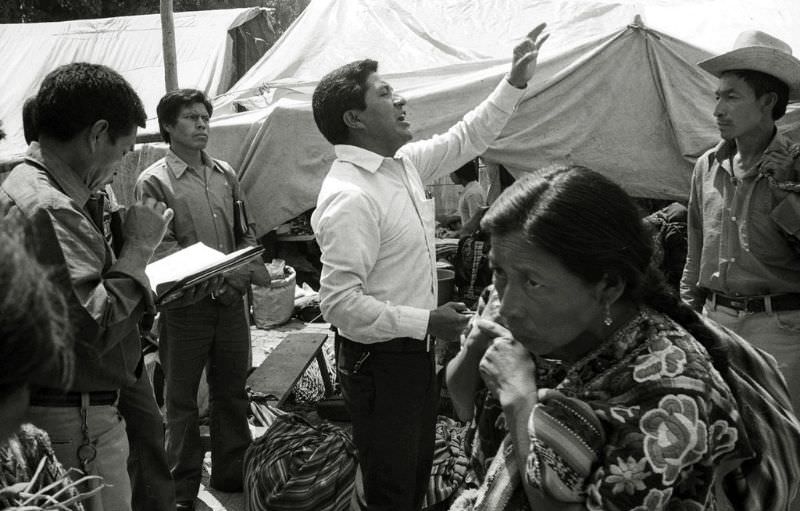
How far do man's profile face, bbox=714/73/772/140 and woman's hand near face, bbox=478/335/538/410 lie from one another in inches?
80.0

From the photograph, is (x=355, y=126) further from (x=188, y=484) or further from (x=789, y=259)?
(x=188, y=484)

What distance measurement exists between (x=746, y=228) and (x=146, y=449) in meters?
2.64

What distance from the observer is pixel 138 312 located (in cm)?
228

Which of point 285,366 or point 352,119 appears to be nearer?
point 352,119

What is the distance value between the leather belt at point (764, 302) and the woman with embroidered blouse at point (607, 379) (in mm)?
1705

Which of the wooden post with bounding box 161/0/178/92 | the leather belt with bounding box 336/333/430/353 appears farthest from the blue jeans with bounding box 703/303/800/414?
the wooden post with bounding box 161/0/178/92

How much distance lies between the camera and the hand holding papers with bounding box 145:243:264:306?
260cm

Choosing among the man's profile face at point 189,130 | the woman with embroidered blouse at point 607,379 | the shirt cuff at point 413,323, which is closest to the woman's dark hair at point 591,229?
the woman with embroidered blouse at point 607,379

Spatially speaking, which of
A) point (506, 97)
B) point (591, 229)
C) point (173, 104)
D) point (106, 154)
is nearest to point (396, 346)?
point (106, 154)

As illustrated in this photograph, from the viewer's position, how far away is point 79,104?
2213 millimetres

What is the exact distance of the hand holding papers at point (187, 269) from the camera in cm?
260

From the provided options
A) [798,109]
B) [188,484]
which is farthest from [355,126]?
[798,109]

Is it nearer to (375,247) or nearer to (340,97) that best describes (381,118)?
(340,97)

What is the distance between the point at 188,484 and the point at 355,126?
2162mm
